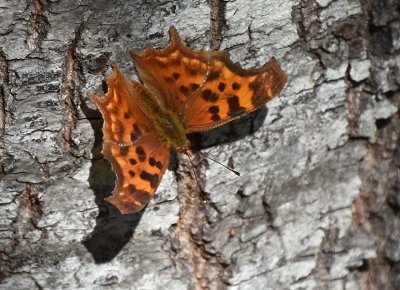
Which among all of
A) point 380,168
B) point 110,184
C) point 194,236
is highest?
point 380,168

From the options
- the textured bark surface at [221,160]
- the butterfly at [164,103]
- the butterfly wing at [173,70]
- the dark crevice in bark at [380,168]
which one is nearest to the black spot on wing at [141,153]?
the butterfly at [164,103]

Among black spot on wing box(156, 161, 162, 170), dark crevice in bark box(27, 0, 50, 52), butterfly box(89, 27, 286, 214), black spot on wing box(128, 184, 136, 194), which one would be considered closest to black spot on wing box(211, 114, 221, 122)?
butterfly box(89, 27, 286, 214)

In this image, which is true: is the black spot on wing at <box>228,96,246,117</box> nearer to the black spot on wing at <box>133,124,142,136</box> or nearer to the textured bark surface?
the textured bark surface

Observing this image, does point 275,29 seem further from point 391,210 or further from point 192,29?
point 391,210

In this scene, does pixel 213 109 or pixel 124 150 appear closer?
pixel 124 150

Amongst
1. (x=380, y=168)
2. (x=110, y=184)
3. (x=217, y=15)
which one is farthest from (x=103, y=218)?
(x=380, y=168)

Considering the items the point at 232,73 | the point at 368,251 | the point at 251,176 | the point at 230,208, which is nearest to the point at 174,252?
the point at 230,208

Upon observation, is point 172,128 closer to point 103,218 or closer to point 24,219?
point 103,218
